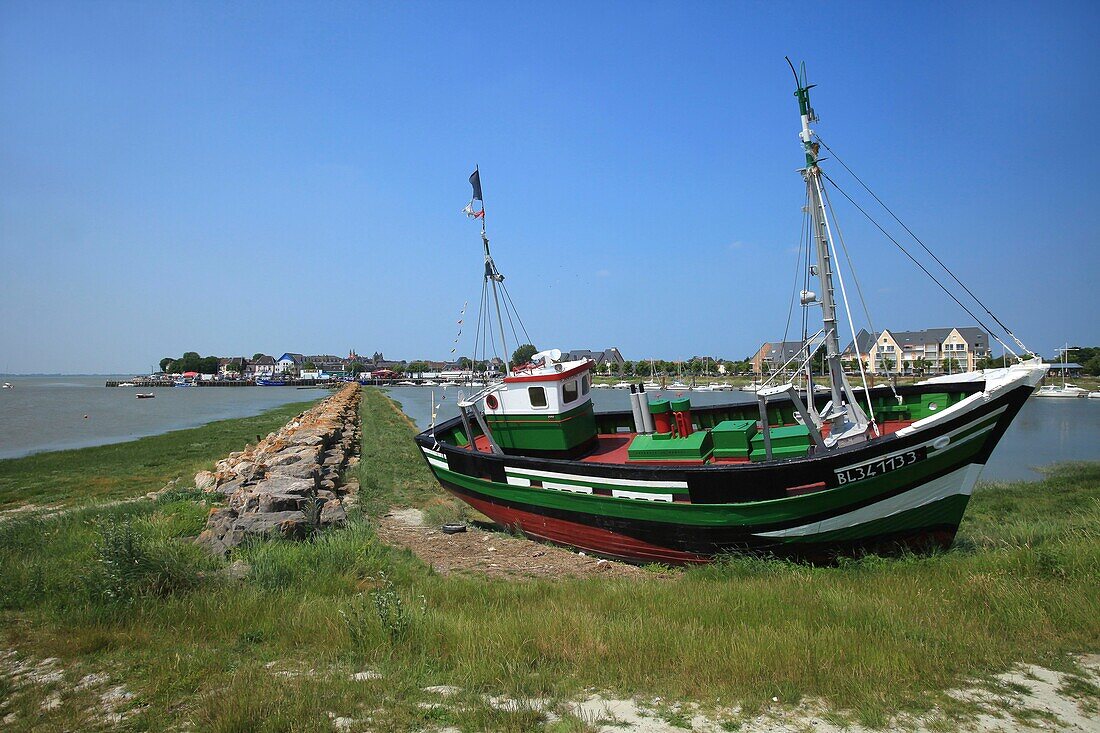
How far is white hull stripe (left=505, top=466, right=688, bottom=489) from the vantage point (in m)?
10.4

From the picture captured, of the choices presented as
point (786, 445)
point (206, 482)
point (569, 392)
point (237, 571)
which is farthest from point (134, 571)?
point (206, 482)

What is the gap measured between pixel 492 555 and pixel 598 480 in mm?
2706

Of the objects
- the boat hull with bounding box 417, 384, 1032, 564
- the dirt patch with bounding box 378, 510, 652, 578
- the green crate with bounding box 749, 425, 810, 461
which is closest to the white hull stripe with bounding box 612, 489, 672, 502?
the boat hull with bounding box 417, 384, 1032, 564

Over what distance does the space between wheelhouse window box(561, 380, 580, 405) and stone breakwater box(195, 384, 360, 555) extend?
5.33 metres

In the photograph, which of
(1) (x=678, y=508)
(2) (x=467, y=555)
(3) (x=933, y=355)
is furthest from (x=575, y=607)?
(3) (x=933, y=355)

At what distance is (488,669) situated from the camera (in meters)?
5.51

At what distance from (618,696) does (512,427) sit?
9175mm

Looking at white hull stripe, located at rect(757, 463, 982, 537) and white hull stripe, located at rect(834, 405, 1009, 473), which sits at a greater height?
white hull stripe, located at rect(834, 405, 1009, 473)

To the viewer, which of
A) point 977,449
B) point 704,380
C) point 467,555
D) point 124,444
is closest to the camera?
point 977,449

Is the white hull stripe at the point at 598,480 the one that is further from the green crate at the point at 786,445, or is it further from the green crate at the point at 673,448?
the green crate at the point at 786,445

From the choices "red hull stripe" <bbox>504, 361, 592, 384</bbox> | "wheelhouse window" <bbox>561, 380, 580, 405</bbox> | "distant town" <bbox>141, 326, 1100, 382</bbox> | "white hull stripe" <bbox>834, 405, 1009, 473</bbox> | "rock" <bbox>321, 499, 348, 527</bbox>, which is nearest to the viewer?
"white hull stripe" <bbox>834, 405, 1009, 473</bbox>

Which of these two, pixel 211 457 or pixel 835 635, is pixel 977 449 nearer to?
pixel 835 635

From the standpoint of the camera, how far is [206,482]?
58.7 feet

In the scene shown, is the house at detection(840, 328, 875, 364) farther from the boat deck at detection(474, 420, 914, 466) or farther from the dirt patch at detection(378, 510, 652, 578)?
the dirt patch at detection(378, 510, 652, 578)
